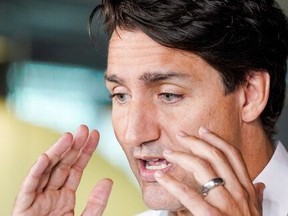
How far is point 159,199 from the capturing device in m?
1.77

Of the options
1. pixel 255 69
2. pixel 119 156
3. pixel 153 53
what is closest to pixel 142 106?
pixel 153 53

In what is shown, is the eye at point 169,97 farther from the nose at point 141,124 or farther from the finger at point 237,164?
the finger at point 237,164

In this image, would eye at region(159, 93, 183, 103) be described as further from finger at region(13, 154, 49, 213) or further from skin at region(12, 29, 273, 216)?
finger at region(13, 154, 49, 213)

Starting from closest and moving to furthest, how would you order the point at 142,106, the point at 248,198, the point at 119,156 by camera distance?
the point at 248,198, the point at 142,106, the point at 119,156

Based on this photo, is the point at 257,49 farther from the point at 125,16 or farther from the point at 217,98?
the point at 125,16

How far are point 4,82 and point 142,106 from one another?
74.8 inches

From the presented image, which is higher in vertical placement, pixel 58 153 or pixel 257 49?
pixel 257 49

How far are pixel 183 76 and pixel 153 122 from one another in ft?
0.38

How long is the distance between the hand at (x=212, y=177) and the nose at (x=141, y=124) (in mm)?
187

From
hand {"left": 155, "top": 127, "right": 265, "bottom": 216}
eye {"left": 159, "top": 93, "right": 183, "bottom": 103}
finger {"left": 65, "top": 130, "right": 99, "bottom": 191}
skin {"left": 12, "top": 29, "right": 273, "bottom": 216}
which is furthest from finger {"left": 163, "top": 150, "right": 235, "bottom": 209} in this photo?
finger {"left": 65, "top": 130, "right": 99, "bottom": 191}

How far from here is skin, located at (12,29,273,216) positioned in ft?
5.79

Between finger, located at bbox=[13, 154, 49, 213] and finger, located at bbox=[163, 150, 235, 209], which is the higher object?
finger, located at bbox=[13, 154, 49, 213]

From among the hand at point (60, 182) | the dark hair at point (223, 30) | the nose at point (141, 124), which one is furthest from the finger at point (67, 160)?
the dark hair at point (223, 30)

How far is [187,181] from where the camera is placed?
177 centimetres
